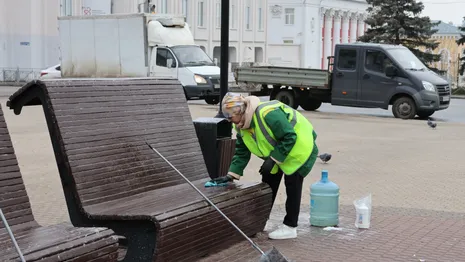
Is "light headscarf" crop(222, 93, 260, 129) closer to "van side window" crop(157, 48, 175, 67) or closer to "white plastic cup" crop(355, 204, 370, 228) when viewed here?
"white plastic cup" crop(355, 204, 370, 228)

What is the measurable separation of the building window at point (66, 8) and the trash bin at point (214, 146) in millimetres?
39568

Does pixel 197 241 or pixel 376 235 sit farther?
pixel 376 235

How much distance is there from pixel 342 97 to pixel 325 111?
208 centimetres

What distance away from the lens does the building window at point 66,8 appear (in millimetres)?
46231

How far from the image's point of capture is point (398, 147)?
51.1 ft

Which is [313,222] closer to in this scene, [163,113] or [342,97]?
[163,113]

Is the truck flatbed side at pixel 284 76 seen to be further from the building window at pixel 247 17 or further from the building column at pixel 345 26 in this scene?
the building column at pixel 345 26

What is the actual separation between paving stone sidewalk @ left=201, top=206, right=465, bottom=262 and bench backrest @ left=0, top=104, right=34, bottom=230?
158cm

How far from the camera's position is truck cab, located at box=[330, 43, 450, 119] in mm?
22781

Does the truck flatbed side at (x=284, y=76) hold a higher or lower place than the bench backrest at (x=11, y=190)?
lower

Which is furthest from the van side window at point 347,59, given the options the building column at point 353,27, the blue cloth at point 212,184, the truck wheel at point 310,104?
the building column at point 353,27

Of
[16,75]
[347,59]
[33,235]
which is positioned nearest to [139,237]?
[33,235]

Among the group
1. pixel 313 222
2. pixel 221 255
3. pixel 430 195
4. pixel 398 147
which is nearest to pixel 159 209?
pixel 221 255

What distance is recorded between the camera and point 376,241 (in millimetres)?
7402
